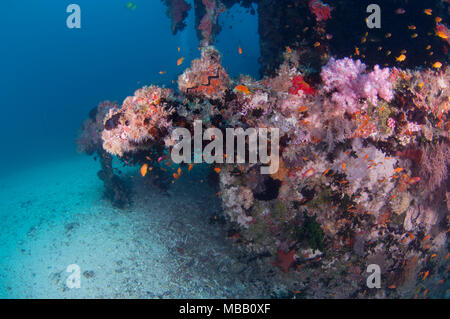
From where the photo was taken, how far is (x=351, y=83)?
4602 millimetres

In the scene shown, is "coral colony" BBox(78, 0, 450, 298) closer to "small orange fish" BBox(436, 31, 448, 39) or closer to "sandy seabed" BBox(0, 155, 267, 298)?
"sandy seabed" BBox(0, 155, 267, 298)

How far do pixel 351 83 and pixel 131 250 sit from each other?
253 inches

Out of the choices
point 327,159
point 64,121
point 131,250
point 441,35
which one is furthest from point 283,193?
point 64,121

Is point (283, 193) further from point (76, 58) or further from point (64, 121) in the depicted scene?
point (76, 58)

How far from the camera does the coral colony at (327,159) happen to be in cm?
454

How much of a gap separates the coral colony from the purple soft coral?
0.02 m

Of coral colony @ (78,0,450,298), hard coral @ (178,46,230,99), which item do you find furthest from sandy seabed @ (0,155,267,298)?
hard coral @ (178,46,230,99)

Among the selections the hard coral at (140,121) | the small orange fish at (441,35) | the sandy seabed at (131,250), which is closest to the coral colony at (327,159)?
the hard coral at (140,121)

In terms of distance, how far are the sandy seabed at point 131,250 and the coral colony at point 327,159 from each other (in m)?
0.94

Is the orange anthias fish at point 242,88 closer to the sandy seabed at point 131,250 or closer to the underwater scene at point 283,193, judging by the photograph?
the underwater scene at point 283,193

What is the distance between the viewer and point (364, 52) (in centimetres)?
818

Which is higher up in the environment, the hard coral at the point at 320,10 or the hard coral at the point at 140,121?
the hard coral at the point at 320,10

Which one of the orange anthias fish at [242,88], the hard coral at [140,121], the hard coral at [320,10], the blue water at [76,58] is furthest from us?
the blue water at [76,58]

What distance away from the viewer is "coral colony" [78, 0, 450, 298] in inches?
179
